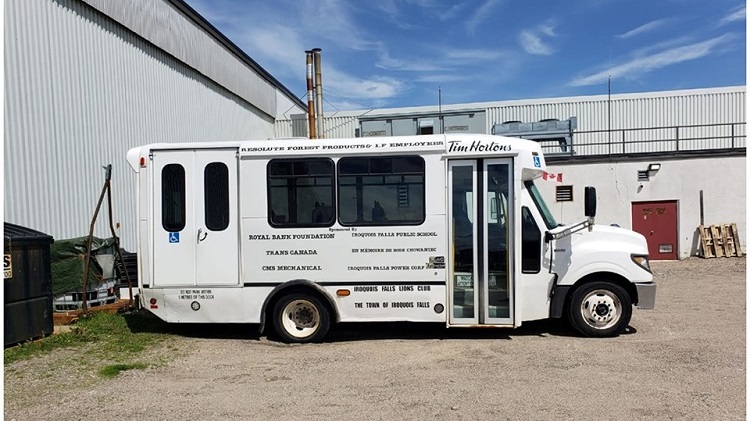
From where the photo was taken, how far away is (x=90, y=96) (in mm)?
11609

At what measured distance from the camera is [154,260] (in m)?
6.83

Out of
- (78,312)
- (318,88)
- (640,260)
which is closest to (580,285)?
(640,260)

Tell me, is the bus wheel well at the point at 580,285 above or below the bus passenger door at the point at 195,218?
below

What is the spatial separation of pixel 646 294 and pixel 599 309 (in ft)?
2.11

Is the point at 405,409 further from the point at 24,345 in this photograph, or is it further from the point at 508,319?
the point at 24,345

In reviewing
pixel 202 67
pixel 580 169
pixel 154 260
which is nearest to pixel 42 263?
pixel 154 260

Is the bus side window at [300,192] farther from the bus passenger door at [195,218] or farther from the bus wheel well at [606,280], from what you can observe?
the bus wheel well at [606,280]

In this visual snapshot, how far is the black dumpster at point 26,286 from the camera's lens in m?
6.47

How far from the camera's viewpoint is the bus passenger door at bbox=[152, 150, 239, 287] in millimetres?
6777

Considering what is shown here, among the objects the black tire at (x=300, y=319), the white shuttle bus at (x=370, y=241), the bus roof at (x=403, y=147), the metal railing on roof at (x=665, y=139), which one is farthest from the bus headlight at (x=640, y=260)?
the metal railing on roof at (x=665, y=139)

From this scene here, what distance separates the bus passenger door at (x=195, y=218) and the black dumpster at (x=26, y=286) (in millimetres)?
1630

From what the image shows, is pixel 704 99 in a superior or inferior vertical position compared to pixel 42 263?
superior

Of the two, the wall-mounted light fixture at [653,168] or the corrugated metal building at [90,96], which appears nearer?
the corrugated metal building at [90,96]

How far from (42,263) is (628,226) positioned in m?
16.3
